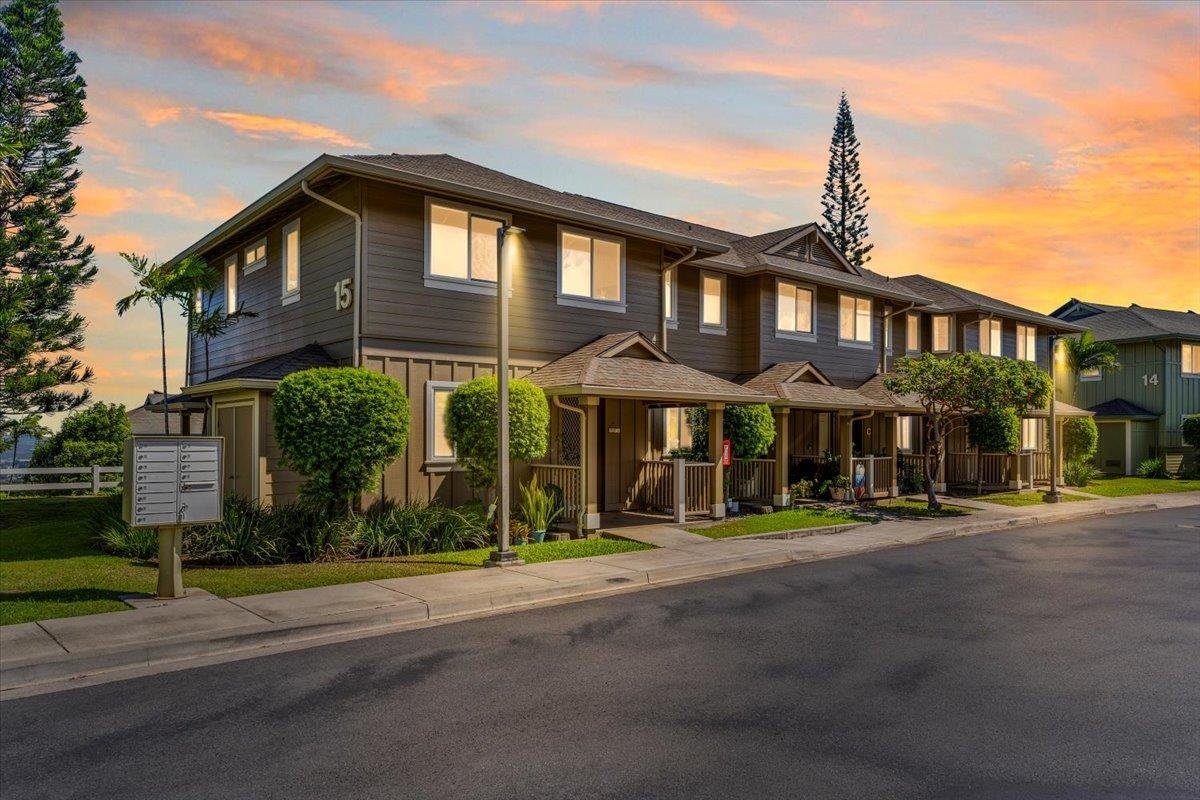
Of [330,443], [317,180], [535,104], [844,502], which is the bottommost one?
[844,502]

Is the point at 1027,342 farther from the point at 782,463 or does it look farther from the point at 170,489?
the point at 170,489

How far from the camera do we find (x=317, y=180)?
1549 cm

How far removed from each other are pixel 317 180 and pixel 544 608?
10.2 metres

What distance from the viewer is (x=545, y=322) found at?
17.9 metres

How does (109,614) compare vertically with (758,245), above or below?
below

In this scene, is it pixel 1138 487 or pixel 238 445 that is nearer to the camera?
pixel 238 445

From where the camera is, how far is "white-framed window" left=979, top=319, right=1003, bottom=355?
31531 mm

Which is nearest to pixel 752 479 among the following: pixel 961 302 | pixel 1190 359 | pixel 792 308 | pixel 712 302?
pixel 712 302

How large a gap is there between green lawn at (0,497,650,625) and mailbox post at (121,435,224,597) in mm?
768

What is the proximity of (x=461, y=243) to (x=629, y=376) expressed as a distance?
14.9 feet

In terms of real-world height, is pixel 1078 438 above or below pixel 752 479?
above

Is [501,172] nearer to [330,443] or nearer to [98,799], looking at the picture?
[330,443]

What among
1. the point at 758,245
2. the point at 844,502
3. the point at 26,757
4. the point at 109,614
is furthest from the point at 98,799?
the point at 758,245

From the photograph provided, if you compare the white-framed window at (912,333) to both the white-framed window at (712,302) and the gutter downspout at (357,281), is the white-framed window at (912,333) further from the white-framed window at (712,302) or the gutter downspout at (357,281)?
the gutter downspout at (357,281)
